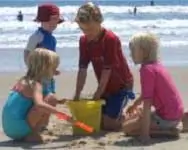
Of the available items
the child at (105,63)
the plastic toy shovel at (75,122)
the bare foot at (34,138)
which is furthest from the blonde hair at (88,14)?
the bare foot at (34,138)

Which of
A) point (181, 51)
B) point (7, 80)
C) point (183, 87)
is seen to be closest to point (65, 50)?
point (181, 51)

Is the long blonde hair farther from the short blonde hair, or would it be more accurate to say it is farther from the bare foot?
the bare foot

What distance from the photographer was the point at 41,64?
17.6 feet

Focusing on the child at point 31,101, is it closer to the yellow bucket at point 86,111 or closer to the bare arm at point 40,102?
the bare arm at point 40,102

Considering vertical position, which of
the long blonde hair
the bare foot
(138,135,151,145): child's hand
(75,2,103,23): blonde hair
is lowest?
the bare foot

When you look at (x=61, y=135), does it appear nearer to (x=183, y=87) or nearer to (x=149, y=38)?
(x=149, y=38)

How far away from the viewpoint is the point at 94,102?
570 centimetres

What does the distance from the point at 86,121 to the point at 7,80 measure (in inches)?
186

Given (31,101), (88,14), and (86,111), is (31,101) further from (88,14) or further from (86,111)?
(88,14)

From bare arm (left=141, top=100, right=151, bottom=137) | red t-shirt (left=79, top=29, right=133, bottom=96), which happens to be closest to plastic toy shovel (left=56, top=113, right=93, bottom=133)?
bare arm (left=141, top=100, right=151, bottom=137)

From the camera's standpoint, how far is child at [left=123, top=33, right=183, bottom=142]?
541 centimetres

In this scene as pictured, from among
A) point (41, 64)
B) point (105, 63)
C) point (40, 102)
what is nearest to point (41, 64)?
point (41, 64)

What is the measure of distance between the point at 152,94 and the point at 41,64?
3.25ft

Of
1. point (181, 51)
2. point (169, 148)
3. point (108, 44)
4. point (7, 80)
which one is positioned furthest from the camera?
point (181, 51)
